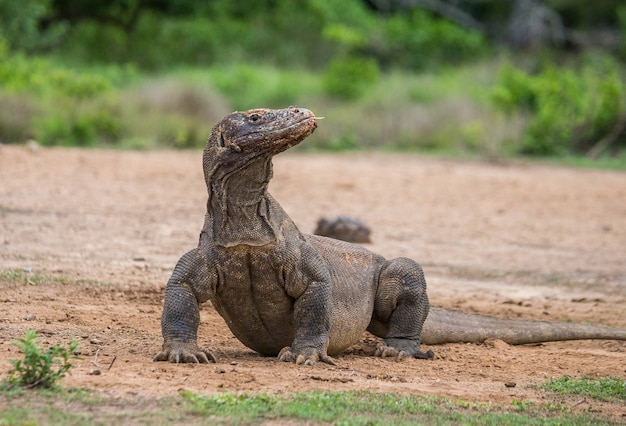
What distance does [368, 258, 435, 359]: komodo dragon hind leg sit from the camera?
762 cm

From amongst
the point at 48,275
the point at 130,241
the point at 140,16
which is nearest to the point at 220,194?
the point at 48,275

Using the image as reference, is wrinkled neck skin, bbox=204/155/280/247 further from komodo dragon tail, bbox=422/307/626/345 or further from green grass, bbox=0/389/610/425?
komodo dragon tail, bbox=422/307/626/345

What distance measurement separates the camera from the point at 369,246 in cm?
1168

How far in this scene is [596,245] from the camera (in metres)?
12.8

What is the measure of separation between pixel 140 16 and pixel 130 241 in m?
22.7

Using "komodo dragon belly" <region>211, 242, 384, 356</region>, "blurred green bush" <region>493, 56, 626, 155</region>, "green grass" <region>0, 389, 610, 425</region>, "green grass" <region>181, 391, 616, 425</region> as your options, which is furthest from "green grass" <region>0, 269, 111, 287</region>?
"blurred green bush" <region>493, 56, 626, 155</region>

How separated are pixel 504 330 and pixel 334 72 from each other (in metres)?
16.8

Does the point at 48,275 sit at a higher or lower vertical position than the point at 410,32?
lower

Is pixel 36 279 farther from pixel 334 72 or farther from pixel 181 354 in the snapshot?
pixel 334 72

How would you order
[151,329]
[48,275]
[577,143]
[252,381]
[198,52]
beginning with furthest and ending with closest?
[198,52], [577,143], [48,275], [151,329], [252,381]

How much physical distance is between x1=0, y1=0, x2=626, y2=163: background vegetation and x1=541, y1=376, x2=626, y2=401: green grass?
12183mm

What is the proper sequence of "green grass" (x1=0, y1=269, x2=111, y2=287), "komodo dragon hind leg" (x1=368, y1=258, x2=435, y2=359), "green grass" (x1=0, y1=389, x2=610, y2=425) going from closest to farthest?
"green grass" (x1=0, y1=389, x2=610, y2=425) < "komodo dragon hind leg" (x1=368, y1=258, x2=435, y2=359) < "green grass" (x1=0, y1=269, x2=111, y2=287)

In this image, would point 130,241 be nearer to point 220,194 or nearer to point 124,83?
point 220,194

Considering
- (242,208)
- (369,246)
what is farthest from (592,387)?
(369,246)
